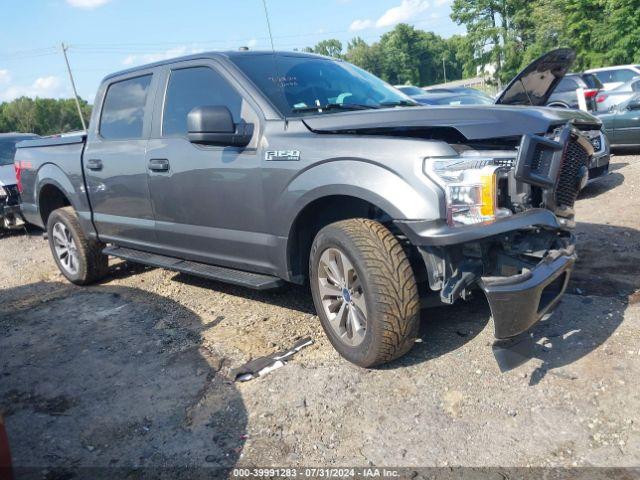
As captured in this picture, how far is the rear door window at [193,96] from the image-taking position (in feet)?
12.5

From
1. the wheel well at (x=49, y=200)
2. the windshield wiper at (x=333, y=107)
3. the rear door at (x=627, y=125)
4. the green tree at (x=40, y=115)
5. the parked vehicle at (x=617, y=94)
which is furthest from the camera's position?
the green tree at (x=40, y=115)

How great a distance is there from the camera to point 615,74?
50.3ft

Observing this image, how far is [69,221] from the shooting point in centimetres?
556

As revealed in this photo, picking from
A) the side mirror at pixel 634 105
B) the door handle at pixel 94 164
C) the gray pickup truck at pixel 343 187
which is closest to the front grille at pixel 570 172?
the gray pickup truck at pixel 343 187

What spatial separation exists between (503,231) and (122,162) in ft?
10.9

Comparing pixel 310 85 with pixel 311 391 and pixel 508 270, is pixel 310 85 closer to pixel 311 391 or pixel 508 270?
pixel 508 270

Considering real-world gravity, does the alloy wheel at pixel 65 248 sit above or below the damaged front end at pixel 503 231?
below

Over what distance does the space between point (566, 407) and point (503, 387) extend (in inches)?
13.1

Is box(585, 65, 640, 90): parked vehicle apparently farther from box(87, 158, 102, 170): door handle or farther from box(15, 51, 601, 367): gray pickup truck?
box(87, 158, 102, 170): door handle

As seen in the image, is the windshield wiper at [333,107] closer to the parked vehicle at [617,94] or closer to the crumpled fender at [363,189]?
the crumpled fender at [363,189]

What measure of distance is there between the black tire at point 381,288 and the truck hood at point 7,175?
7259 mm

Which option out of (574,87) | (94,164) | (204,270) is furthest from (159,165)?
(574,87)

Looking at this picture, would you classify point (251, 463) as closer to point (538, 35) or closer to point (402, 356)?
point (402, 356)

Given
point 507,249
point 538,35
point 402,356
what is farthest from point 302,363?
point 538,35
